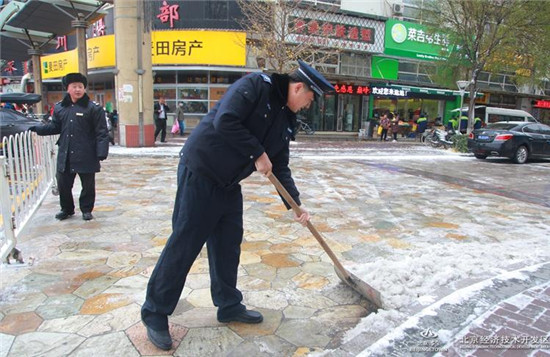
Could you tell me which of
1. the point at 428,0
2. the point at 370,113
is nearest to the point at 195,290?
the point at 428,0

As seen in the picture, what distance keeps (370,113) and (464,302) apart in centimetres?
2180

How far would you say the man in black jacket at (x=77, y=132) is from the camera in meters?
4.57

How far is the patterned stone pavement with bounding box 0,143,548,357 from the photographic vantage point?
2.50 meters

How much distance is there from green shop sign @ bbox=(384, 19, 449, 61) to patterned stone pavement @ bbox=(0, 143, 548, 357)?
1890 centimetres

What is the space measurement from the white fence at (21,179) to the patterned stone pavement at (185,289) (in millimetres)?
247

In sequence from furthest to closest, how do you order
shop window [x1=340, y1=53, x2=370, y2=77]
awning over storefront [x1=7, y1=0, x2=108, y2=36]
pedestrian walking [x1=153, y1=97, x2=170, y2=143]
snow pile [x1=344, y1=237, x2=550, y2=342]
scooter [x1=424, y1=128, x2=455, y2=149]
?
1. shop window [x1=340, y1=53, x2=370, y2=77]
2. scooter [x1=424, y1=128, x2=455, y2=149]
3. pedestrian walking [x1=153, y1=97, x2=170, y2=143]
4. awning over storefront [x1=7, y1=0, x2=108, y2=36]
5. snow pile [x1=344, y1=237, x2=550, y2=342]

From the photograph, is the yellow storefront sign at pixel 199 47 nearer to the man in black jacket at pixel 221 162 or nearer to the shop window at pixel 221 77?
the shop window at pixel 221 77

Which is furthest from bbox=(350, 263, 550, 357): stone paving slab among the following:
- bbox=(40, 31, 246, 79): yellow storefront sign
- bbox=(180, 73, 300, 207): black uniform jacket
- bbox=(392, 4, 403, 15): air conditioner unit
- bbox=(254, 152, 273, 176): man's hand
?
bbox=(392, 4, 403, 15): air conditioner unit

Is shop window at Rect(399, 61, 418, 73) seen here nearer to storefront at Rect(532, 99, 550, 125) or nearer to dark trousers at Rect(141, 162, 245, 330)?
storefront at Rect(532, 99, 550, 125)

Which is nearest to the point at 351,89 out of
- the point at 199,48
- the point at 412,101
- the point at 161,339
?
the point at 412,101

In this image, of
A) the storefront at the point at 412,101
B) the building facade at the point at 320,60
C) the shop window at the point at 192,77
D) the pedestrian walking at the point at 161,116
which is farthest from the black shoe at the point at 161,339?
the storefront at the point at 412,101

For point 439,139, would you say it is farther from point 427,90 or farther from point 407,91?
point 427,90

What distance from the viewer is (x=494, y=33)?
1484 centimetres

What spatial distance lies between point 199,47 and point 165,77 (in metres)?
2.70
